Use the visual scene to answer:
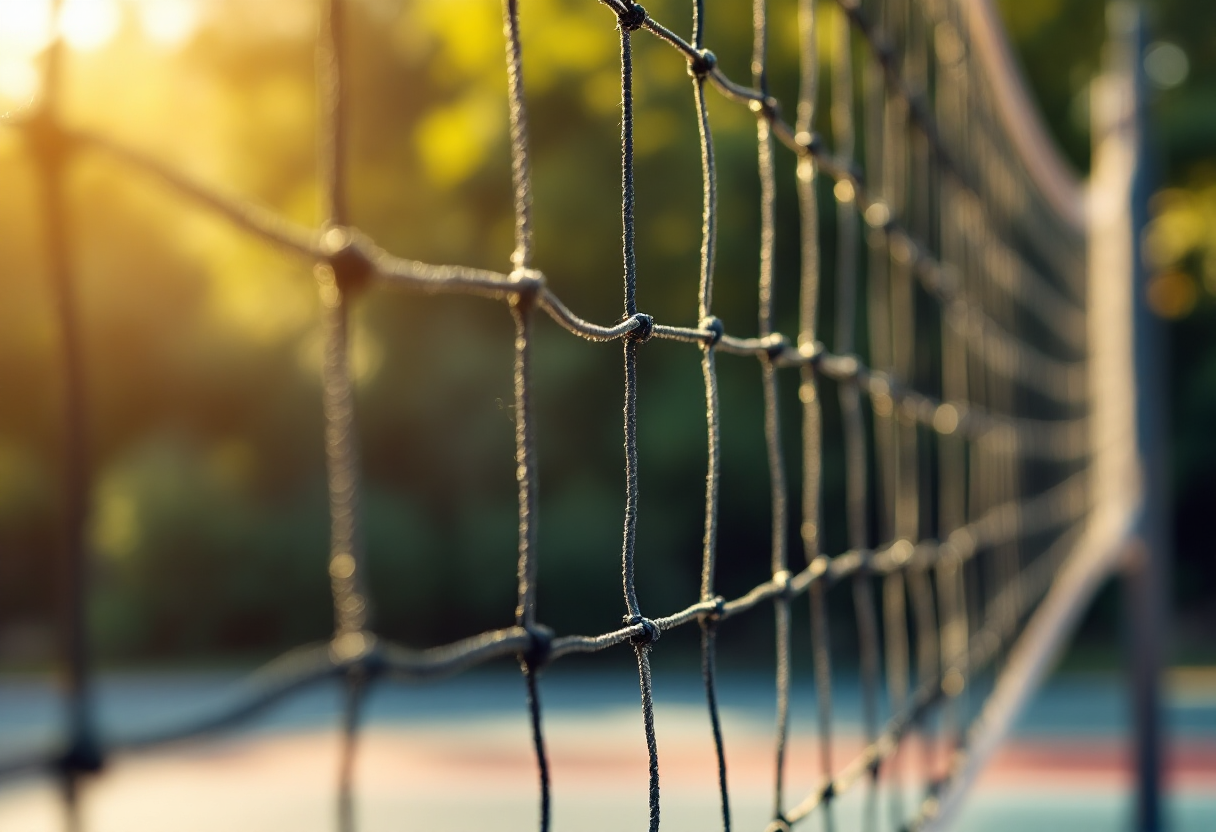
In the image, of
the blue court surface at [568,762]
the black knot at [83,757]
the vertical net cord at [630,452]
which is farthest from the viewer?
the blue court surface at [568,762]

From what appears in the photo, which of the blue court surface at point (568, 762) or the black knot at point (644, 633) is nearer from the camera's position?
the black knot at point (644, 633)

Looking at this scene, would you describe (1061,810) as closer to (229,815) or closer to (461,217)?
(229,815)

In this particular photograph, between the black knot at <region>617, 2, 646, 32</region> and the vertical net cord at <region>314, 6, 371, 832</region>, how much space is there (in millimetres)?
291

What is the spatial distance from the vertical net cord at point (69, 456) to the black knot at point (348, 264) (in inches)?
5.2

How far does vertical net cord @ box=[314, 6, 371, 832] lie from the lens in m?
0.56

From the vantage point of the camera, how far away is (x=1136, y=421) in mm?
2793

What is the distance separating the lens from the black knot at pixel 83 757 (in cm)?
47

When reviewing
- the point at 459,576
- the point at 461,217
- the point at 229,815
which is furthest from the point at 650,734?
the point at 461,217

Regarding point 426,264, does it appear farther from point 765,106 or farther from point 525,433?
point 525,433

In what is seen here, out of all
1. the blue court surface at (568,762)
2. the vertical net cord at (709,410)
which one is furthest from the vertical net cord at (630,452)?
the blue court surface at (568,762)

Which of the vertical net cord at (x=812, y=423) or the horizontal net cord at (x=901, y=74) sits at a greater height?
the horizontal net cord at (x=901, y=74)

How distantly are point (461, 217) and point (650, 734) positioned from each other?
7281 mm

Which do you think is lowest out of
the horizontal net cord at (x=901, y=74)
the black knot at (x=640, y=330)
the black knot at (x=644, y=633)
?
the black knot at (x=644, y=633)

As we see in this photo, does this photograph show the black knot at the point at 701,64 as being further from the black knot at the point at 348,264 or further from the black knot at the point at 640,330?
the black knot at the point at 348,264
